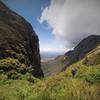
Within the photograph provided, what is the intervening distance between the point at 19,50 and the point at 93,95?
38.3 metres

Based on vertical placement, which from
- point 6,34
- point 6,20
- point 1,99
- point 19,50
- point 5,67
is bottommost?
point 1,99

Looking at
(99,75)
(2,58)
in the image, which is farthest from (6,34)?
(99,75)

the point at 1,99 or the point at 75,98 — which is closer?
the point at 75,98

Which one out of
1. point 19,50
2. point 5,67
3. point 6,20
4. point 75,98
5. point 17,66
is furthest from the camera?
point 6,20

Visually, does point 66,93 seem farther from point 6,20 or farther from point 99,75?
point 6,20

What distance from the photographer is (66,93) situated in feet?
20.7

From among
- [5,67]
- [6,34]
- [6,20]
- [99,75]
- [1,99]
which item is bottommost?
[1,99]

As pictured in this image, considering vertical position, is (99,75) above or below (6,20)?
below

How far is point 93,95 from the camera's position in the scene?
6074 mm

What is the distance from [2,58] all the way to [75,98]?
1180 inches

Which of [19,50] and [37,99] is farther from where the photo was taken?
[19,50]

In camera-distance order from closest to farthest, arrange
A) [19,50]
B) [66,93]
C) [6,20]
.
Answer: [66,93]
[19,50]
[6,20]

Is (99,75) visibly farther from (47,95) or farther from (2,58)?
(2,58)

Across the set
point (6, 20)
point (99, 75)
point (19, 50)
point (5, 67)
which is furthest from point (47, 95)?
point (6, 20)
